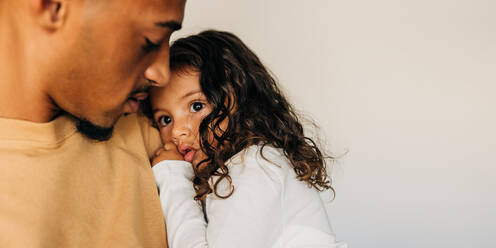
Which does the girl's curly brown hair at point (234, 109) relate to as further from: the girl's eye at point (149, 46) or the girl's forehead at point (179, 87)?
the girl's eye at point (149, 46)

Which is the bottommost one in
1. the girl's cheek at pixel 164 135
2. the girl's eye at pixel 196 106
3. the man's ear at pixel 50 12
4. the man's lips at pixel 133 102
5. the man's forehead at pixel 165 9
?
the girl's cheek at pixel 164 135

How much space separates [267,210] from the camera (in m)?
1.19

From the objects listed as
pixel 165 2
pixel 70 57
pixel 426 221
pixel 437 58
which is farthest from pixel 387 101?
pixel 70 57

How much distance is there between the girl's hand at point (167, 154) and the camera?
1333 mm

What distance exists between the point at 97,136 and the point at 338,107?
1.23 m

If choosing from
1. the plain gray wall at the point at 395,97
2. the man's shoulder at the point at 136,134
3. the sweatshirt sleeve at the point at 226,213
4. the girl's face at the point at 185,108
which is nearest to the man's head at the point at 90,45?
the man's shoulder at the point at 136,134

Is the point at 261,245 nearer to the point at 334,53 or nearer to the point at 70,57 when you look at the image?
the point at 70,57

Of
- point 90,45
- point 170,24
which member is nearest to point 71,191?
point 90,45

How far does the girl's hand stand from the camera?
1333mm

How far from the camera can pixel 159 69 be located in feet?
3.47

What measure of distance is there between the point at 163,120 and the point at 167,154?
0.72 ft

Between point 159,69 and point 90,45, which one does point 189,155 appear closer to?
point 159,69

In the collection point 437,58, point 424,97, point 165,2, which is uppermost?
point 165,2

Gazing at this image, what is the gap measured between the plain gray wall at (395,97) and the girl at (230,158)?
462 millimetres
